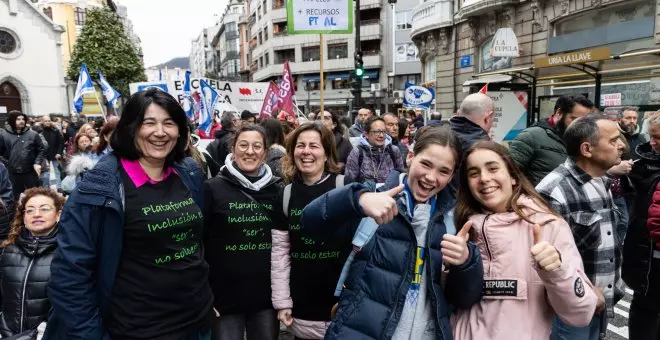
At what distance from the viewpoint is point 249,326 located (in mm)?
3010

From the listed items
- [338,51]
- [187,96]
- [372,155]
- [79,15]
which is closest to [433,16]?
[187,96]

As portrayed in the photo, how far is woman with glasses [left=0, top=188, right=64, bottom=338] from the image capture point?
2928 mm

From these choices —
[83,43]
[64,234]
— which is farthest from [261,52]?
[64,234]

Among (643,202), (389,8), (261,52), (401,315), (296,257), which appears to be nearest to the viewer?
(401,315)

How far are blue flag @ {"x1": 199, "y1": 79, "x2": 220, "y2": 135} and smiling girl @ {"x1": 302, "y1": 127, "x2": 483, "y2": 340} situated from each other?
8.53 m

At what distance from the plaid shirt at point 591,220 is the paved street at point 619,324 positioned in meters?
1.94

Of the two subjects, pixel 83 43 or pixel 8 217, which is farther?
pixel 83 43

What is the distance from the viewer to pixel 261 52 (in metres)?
51.7

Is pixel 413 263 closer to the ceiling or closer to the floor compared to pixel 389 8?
closer to the floor

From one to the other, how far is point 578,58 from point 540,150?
18.7ft

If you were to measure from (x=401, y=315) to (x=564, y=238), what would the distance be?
76 centimetres

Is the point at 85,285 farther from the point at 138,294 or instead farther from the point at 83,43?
the point at 83,43

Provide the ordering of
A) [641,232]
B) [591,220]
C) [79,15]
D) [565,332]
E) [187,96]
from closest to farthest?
[565,332], [591,220], [641,232], [187,96], [79,15]

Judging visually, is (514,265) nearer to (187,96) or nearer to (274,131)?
(274,131)
